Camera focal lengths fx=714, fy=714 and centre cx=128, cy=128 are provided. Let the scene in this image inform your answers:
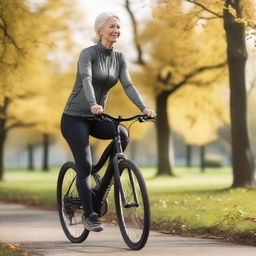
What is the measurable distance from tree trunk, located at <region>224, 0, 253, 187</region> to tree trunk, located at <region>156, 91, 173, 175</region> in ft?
44.2

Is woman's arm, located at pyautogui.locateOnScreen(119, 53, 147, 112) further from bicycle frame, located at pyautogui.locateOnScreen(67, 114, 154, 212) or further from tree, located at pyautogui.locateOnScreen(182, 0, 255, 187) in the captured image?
tree, located at pyautogui.locateOnScreen(182, 0, 255, 187)

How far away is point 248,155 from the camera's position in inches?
622

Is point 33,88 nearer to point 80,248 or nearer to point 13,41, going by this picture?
point 13,41

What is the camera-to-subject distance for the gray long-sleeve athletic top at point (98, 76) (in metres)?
6.57

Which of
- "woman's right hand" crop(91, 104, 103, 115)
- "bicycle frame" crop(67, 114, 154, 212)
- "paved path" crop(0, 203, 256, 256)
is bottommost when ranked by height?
"paved path" crop(0, 203, 256, 256)

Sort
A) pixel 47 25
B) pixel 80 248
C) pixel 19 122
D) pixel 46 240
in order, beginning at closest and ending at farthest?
pixel 80 248 < pixel 46 240 < pixel 47 25 < pixel 19 122

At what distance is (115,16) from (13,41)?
9987 mm

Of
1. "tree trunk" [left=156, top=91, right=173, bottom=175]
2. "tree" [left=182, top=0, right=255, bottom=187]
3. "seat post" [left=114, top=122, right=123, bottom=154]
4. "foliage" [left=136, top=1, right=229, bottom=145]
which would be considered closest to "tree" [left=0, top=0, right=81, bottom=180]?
"foliage" [left=136, top=1, right=229, bottom=145]

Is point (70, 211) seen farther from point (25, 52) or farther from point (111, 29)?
point (25, 52)

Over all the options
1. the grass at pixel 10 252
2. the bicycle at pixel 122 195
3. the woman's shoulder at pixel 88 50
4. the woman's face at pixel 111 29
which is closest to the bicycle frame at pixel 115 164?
the bicycle at pixel 122 195

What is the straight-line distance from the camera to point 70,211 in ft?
24.6

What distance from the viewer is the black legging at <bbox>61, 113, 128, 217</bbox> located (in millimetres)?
6723

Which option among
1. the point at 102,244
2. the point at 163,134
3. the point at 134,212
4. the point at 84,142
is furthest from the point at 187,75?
the point at 134,212

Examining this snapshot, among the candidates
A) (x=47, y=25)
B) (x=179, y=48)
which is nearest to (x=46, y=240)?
(x=179, y=48)
